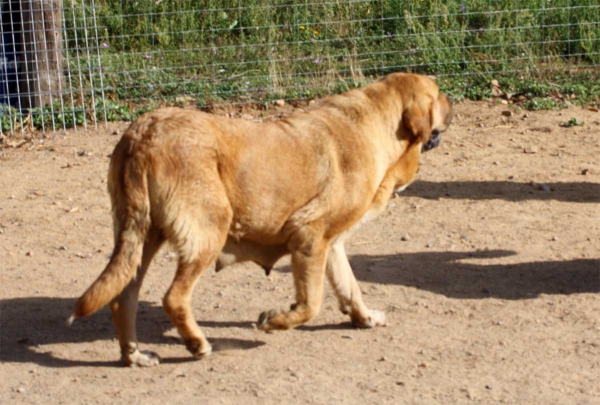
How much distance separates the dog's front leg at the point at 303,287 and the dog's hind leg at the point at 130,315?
70 cm

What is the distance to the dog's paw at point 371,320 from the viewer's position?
18.9ft

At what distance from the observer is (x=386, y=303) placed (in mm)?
6195

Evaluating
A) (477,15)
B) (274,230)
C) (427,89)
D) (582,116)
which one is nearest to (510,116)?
(582,116)

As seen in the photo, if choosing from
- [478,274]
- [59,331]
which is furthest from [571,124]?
[59,331]

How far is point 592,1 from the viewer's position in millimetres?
11781

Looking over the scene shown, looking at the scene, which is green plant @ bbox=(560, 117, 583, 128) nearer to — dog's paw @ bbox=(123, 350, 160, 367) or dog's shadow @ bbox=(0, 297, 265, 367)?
dog's shadow @ bbox=(0, 297, 265, 367)

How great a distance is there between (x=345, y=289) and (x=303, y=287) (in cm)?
50

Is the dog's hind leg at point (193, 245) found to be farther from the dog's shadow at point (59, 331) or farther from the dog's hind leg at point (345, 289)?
the dog's hind leg at point (345, 289)

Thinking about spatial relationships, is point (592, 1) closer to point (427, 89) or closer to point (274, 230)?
point (427, 89)

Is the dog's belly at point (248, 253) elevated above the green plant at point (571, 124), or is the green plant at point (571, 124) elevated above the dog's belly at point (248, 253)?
the dog's belly at point (248, 253)

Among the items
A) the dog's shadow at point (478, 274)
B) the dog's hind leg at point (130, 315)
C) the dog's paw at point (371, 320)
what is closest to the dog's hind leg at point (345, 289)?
the dog's paw at point (371, 320)

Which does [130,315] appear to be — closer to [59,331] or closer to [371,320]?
[59,331]

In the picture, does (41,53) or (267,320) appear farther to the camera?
(41,53)

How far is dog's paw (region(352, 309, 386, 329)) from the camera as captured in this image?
5.76 meters
